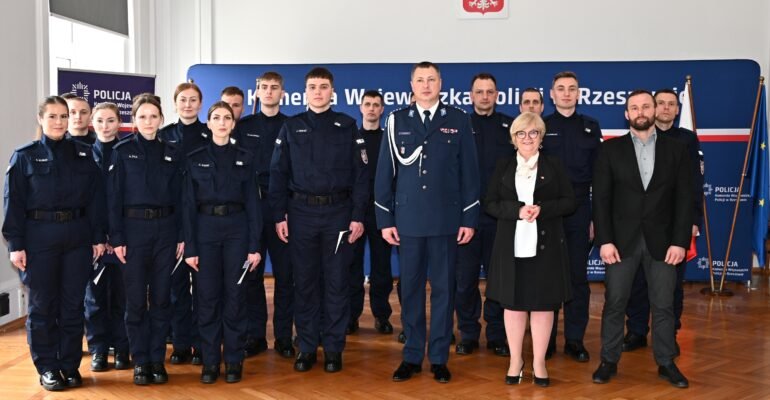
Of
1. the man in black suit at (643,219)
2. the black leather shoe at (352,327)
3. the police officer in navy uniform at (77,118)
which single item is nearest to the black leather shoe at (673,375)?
the man in black suit at (643,219)

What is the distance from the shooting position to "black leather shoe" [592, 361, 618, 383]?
436cm

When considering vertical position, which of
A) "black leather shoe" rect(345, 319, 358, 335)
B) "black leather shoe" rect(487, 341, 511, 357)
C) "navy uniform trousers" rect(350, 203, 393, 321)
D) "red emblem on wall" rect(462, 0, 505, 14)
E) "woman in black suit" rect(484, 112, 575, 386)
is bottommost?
"black leather shoe" rect(345, 319, 358, 335)

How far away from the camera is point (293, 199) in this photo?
4.62 m

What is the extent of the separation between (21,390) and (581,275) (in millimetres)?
3233

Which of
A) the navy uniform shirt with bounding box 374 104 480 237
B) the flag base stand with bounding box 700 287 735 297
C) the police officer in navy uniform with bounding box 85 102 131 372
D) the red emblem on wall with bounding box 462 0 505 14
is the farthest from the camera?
the red emblem on wall with bounding box 462 0 505 14

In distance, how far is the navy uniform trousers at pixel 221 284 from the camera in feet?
14.1

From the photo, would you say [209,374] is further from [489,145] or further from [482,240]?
[489,145]

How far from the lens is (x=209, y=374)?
4.36m

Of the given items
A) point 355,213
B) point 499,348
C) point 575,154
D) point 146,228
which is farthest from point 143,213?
point 575,154

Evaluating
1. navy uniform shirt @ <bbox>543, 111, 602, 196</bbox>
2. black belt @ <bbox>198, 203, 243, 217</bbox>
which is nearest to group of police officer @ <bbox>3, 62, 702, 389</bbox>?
navy uniform shirt @ <bbox>543, 111, 602, 196</bbox>

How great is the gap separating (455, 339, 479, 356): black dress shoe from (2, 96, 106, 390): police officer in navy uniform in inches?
87.2

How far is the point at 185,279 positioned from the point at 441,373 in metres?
1.59

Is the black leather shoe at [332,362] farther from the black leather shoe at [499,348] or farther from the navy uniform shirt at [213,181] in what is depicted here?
the black leather shoe at [499,348]

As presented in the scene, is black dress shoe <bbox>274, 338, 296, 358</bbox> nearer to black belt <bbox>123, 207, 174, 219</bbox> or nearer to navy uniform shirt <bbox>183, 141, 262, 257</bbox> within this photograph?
navy uniform shirt <bbox>183, 141, 262, 257</bbox>
